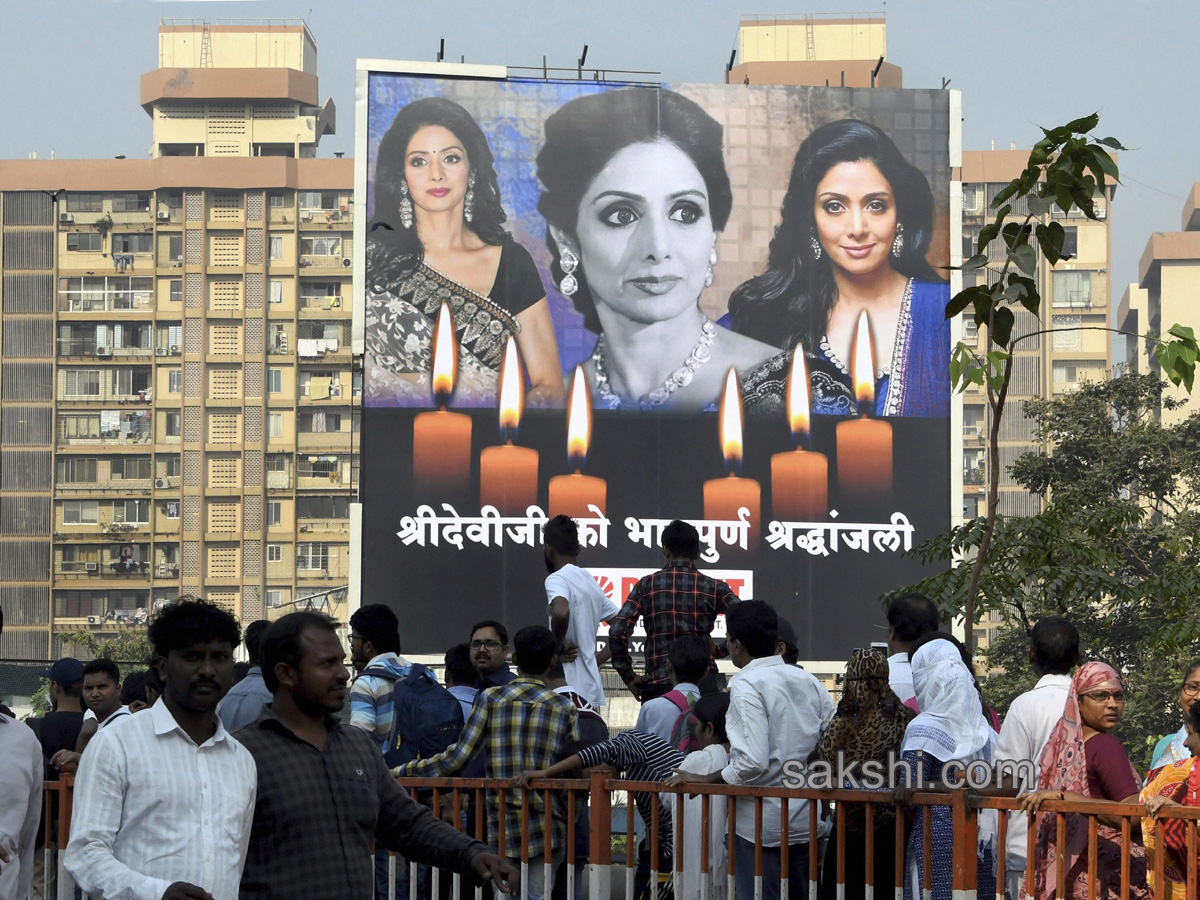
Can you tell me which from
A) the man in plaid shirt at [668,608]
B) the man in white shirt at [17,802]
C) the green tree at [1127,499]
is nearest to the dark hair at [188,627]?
the man in white shirt at [17,802]

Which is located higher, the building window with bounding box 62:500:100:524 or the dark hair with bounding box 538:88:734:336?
the dark hair with bounding box 538:88:734:336

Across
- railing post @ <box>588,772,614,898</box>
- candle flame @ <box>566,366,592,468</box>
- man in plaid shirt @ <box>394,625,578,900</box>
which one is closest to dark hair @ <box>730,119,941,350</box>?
candle flame @ <box>566,366,592,468</box>

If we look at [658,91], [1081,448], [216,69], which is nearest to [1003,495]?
[1081,448]

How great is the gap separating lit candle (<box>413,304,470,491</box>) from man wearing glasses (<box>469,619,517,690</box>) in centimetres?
1281

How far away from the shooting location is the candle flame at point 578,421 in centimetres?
1930

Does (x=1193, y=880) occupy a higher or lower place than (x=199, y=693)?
lower

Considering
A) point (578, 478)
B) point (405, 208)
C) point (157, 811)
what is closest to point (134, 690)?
point (157, 811)

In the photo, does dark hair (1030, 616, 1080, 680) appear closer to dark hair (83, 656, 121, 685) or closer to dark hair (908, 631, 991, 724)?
dark hair (908, 631, 991, 724)

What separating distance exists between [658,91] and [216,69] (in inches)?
2207

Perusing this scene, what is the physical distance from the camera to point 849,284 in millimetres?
20047

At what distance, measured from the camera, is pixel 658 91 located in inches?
818

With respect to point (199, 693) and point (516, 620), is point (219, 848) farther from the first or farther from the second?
point (516, 620)

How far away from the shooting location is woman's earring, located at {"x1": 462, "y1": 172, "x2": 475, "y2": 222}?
1972 centimetres
